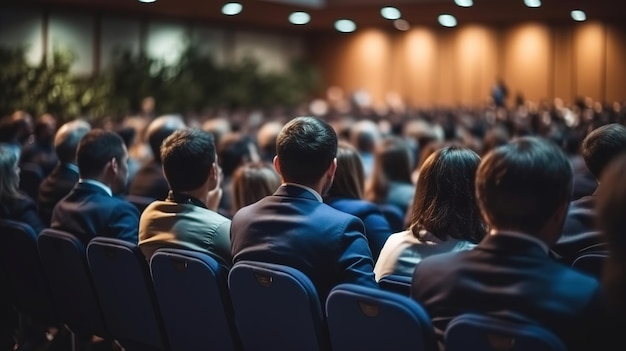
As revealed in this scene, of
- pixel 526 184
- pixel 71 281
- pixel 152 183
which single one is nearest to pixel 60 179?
pixel 152 183

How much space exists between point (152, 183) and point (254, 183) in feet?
5.17

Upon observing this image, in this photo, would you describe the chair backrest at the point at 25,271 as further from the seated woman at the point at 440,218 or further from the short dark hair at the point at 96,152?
the seated woman at the point at 440,218

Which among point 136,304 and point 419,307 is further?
point 136,304

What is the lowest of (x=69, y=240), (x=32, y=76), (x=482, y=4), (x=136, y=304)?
(x=136, y=304)

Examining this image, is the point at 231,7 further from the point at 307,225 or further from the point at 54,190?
the point at 307,225

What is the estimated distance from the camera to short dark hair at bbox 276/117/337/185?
118 inches

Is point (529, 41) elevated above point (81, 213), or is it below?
above

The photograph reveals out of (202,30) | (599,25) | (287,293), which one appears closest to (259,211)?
(287,293)

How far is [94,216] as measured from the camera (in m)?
3.72

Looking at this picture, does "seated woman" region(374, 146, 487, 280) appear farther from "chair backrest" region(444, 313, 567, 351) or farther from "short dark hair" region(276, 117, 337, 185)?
"chair backrest" region(444, 313, 567, 351)

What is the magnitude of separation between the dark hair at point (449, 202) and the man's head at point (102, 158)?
1772 millimetres

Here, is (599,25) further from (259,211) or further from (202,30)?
(259,211)

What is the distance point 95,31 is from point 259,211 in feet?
44.5

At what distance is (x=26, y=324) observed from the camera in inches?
179
